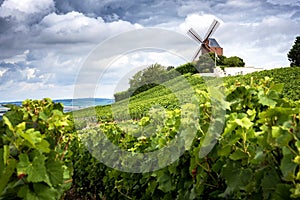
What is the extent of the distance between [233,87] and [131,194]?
1794 millimetres

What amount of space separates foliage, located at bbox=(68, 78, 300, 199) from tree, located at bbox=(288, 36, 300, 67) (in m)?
37.1

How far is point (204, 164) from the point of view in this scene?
7.89 feet

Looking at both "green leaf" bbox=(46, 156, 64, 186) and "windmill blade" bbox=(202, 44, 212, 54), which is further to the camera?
"windmill blade" bbox=(202, 44, 212, 54)

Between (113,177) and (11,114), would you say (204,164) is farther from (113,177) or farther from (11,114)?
(113,177)

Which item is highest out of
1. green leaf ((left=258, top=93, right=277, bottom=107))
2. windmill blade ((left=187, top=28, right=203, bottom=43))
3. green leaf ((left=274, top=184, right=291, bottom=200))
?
windmill blade ((left=187, top=28, right=203, bottom=43))

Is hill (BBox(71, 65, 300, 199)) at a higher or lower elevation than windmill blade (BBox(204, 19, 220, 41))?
lower

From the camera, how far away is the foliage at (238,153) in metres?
1.73

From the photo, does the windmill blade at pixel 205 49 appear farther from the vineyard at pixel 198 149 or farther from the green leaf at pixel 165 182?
the green leaf at pixel 165 182

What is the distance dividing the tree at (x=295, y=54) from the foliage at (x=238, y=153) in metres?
37.1

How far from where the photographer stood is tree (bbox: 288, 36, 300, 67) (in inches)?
1517

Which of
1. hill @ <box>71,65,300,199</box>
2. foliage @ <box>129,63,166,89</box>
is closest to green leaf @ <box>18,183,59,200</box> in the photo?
hill @ <box>71,65,300,199</box>

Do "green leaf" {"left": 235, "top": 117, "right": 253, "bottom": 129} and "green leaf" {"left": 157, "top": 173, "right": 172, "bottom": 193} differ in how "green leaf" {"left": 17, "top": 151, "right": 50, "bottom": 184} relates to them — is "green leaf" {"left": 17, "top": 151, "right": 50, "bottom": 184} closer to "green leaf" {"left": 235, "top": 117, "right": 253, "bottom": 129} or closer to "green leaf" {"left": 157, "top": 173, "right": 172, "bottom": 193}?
Answer: "green leaf" {"left": 235, "top": 117, "right": 253, "bottom": 129}

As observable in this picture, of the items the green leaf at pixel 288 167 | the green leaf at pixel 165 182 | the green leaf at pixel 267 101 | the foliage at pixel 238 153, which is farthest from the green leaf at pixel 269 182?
the green leaf at pixel 165 182

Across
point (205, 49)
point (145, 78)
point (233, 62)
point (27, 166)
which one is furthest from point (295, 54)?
point (27, 166)
